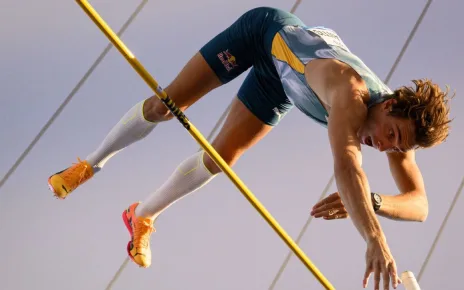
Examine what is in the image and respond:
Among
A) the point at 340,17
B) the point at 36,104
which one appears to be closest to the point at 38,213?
the point at 36,104

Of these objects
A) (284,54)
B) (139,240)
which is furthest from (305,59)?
(139,240)

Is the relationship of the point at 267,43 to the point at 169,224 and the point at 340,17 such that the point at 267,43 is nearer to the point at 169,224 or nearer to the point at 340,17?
the point at 169,224

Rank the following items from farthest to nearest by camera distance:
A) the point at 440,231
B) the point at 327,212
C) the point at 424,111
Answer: the point at 440,231, the point at 327,212, the point at 424,111

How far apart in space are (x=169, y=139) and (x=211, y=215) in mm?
294

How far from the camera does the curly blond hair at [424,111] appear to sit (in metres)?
1.84

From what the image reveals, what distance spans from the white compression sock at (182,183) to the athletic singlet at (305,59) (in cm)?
33

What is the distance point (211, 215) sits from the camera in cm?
294

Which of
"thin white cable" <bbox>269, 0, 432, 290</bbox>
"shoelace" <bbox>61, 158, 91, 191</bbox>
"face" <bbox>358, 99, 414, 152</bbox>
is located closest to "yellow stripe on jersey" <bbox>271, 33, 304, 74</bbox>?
"face" <bbox>358, 99, 414, 152</bbox>

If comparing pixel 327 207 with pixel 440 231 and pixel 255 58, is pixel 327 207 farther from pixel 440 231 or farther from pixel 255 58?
pixel 440 231

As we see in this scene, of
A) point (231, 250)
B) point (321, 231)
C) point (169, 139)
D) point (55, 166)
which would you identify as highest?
point (55, 166)

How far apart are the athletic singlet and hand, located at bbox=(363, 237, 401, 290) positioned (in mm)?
369

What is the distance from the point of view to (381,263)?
1.68m

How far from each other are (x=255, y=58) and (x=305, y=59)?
0.20 meters

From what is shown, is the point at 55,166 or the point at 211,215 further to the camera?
the point at 211,215
